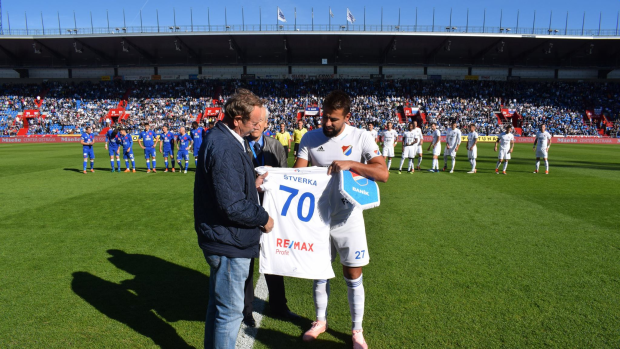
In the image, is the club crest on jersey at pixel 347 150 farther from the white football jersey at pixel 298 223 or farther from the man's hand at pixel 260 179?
the man's hand at pixel 260 179

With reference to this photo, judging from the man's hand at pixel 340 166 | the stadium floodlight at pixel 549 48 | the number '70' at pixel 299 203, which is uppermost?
the stadium floodlight at pixel 549 48

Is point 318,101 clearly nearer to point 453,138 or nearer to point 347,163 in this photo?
point 453,138

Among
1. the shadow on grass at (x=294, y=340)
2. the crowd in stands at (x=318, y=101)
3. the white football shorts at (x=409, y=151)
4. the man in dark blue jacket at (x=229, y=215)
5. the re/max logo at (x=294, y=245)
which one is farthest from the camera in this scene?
the crowd in stands at (x=318, y=101)

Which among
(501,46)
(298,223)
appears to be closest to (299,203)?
(298,223)

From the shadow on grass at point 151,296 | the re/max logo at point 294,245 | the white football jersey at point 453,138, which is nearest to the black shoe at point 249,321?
the shadow on grass at point 151,296

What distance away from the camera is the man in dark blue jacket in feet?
7.72

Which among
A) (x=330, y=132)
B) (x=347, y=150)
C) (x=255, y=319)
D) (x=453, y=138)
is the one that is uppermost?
(x=330, y=132)

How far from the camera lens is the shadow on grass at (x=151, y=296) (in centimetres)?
356

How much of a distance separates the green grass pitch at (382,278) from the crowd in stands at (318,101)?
3262 cm

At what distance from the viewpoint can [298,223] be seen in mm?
3131

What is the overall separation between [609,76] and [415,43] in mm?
26181

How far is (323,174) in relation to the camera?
3074 mm

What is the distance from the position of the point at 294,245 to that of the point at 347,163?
2.81ft

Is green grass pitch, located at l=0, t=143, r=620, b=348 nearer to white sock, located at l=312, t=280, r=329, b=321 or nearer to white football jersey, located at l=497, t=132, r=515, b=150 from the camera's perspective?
white sock, located at l=312, t=280, r=329, b=321
